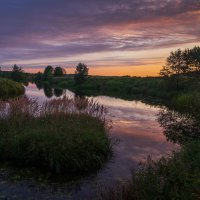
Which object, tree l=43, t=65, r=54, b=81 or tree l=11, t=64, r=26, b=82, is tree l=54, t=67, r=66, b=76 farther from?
tree l=11, t=64, r=26, b=82

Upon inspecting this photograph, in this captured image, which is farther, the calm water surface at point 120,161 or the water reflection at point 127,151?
the water reflection at point 127,151

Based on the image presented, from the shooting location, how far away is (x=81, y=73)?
9738 cm

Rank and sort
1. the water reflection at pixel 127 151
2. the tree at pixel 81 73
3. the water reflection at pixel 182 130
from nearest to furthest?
the water reflection at pixel 127 151 → the water reflection at pixel 182 130 → the tree at pixel 81 73

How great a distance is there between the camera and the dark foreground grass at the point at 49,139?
12.0 m

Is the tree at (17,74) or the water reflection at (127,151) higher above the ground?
the tree at (17,74)

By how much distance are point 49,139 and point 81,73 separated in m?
85.7

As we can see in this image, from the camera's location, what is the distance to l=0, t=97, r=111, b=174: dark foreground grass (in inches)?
471

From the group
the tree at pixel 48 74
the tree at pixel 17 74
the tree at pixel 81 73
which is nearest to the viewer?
the tree at pixel 81 73

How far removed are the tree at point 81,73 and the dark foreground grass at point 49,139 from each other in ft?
263

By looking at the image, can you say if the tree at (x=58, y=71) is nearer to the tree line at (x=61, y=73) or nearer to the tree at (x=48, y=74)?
the tree line at (x=61, y=73)

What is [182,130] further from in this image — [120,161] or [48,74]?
[48,74]

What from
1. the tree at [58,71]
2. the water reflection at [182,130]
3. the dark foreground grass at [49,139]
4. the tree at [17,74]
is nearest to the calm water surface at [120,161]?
the water reflection at [182,130]

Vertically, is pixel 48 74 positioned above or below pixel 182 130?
above

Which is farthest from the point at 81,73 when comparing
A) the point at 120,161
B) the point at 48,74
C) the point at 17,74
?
the point at 120,161
